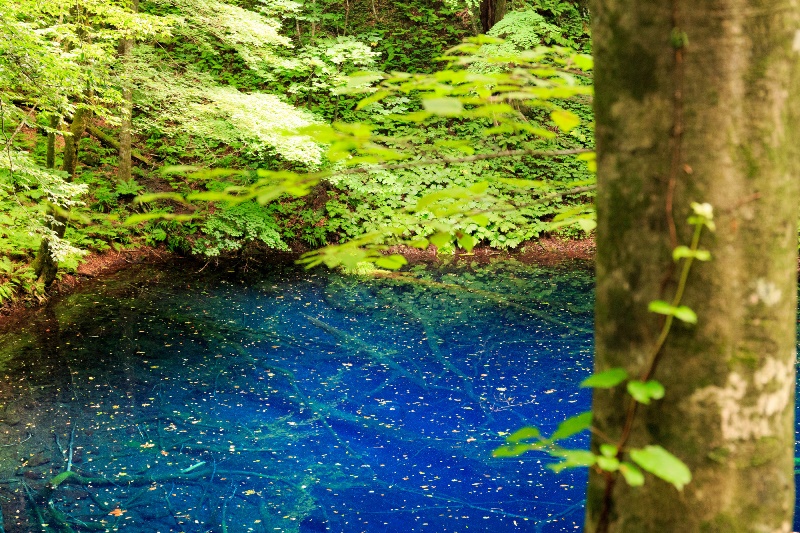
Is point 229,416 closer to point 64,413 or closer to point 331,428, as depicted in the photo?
point 331,428

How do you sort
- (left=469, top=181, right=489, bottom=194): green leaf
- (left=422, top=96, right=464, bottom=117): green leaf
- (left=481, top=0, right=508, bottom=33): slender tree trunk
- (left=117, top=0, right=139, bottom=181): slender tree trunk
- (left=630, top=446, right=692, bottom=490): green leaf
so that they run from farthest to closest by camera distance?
(left=481, top=0, right=508, bottom=33): slender tree trunk < (left=117, top=0, right=139, bottom=181): slender tree trunk < (left=469, top=181, right=489, bottom=194): green leaf < (left=422, top=96, right=464, bottom=117): green leaf < (left=630, top=446, right=692, bottom=490): green leaf

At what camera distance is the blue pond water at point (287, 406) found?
3848mm

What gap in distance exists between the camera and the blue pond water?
3.85 meters

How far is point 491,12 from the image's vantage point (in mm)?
13695

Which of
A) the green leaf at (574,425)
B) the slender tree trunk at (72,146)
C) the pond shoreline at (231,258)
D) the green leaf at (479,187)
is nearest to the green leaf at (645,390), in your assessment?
the green leaf at (574,425)

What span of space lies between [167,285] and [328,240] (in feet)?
10.7

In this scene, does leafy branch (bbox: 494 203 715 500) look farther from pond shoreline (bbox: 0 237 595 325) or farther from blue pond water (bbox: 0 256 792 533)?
pond shoreline (bbox: 0 237 595 325)

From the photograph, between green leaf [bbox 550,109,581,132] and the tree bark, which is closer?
green leaf [bbox 550,109,581,132]

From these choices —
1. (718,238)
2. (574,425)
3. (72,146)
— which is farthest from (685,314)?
(72,146)

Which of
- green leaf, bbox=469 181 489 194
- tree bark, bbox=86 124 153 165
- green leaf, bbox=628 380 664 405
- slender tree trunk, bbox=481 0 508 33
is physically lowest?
tree bark, bbox=86 124 153 165

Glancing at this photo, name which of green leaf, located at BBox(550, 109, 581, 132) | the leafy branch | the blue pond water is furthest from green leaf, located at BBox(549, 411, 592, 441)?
the blue pond water

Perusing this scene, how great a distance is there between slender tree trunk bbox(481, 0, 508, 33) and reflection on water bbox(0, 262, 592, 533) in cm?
740

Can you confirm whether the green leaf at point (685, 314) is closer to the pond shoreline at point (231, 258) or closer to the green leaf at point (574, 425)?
the green leaf at point (574, 425)

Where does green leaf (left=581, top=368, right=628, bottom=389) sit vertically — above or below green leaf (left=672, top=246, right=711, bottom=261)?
below
